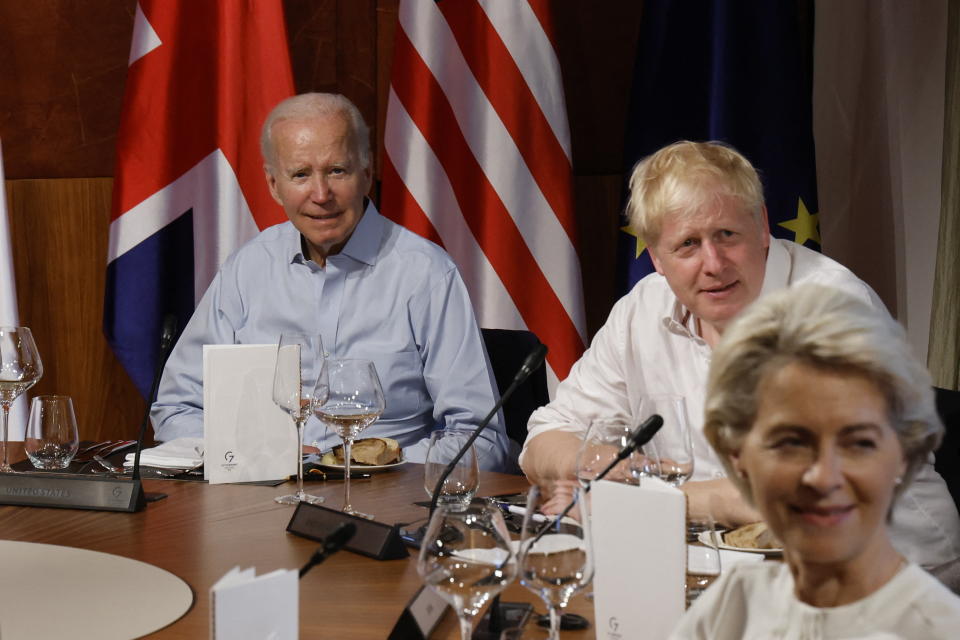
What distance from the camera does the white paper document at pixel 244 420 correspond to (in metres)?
2.12

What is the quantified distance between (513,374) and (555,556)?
1758 mm

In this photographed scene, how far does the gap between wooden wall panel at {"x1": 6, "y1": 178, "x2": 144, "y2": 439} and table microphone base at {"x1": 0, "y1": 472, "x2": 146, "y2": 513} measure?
2106 millimetres

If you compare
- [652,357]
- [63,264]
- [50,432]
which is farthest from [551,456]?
[63,264]

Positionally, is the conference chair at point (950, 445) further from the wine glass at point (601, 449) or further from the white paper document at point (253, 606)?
the white paper document at point (253, 606)

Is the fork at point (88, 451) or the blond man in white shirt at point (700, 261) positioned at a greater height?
the blond man in white shirt at point (700, 261)

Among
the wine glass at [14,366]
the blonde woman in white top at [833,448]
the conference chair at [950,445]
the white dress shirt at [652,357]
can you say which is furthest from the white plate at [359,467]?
the blonde woman in white top at [833,448]

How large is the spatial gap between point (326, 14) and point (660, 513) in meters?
3.20

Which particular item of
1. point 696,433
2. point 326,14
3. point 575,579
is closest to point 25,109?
point 326,14

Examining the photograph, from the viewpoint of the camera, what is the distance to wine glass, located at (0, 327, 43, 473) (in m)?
2.28

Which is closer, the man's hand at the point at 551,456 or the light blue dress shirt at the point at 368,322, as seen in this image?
the man's hand at the point at 551,456

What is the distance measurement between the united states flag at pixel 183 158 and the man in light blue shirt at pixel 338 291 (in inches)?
21.1

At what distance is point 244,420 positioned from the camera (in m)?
2.14

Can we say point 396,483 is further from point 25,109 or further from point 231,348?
point 25,109

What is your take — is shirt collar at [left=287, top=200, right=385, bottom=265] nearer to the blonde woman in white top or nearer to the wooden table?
the wooden table
